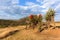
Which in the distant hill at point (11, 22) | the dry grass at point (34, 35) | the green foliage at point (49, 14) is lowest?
the dry grass at point (34, 35)

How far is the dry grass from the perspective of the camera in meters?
11.2

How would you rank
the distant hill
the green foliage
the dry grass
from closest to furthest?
the dry grass
the distant hill
the green foliage

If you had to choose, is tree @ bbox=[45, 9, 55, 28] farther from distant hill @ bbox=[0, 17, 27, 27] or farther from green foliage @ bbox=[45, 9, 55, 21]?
distant hill @ bbox=[0, 17, 27, 27]

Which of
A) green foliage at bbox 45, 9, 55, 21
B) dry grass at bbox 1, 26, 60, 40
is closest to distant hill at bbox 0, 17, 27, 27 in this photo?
dry grass at bbox 1, 26, 60, 40

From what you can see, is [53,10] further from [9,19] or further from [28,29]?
[9,19]

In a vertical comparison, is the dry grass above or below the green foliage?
below

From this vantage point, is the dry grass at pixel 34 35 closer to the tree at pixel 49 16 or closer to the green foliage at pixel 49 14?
the tree at pixel 49 16

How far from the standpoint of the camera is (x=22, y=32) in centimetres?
1188

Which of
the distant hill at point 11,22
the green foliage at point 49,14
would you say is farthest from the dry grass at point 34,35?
the green foliage at point 49,14

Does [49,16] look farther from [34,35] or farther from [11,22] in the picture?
[11,22]

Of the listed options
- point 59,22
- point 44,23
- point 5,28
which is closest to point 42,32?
point 44,23

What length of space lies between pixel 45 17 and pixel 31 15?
3.37 ft

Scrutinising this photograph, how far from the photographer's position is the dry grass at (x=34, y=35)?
36.6 feet

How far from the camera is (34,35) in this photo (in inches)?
452
